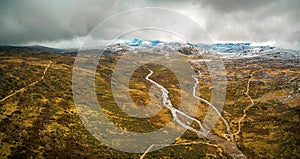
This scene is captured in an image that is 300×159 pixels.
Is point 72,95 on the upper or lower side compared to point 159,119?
upper

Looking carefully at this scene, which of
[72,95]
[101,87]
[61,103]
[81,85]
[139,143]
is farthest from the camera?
[101,87]

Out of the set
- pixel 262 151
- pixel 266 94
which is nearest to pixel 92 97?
pixel 262 151

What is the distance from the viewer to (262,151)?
109 m

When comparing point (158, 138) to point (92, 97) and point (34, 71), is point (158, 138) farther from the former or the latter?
point (34, 71)

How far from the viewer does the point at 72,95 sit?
138 metres

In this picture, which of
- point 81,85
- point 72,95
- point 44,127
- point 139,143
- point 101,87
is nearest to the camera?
point 44,127

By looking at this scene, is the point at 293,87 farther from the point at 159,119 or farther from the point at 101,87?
the point at 101,87

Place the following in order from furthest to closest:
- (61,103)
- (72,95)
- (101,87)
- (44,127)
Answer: (101,87) → (72,95) → (61,103) → (44,127)

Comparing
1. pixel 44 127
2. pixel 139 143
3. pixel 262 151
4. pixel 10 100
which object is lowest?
pixel 262 151

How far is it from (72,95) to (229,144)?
3615 inches

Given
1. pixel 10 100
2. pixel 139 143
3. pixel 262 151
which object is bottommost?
pixel 262 151

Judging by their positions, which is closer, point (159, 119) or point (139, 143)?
point (139, 143)

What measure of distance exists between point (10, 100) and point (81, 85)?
63.3 m

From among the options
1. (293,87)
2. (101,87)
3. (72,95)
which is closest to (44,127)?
(72,95)
